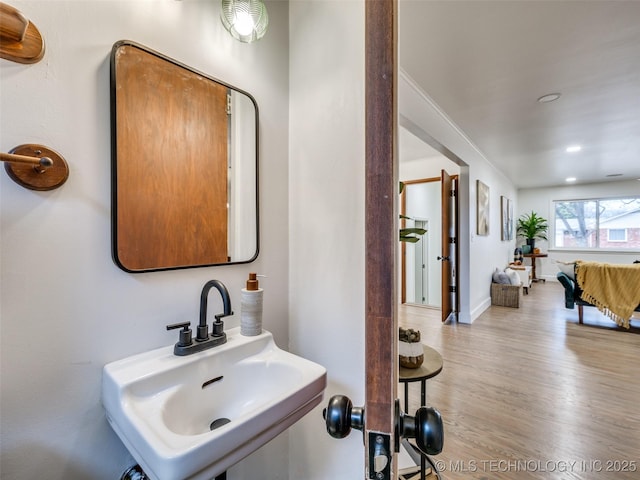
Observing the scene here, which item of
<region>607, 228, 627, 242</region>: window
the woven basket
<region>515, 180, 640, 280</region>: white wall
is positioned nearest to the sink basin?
the woven basket

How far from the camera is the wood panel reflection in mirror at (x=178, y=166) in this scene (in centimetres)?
85

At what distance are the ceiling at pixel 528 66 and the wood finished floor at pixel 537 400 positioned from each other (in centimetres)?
245

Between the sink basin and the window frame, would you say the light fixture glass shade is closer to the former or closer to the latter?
the sink basin

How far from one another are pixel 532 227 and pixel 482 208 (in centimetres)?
410

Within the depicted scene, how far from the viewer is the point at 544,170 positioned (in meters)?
5.36

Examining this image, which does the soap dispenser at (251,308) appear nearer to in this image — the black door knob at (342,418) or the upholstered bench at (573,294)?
the black door knob at (342,418)

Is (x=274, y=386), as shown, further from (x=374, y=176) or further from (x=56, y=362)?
(x=374, y=176)

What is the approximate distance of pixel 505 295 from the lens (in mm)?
4492

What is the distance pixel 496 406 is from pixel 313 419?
58.8 inches

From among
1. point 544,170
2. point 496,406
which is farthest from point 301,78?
point 544,170

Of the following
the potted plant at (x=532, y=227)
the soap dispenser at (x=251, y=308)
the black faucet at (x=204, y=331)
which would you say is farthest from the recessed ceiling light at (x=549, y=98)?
the potted plant at (x=532, y=227)

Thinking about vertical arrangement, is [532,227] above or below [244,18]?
below

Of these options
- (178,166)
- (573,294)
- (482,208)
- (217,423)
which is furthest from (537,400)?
(482,208)

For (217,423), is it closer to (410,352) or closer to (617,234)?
(410,352)
